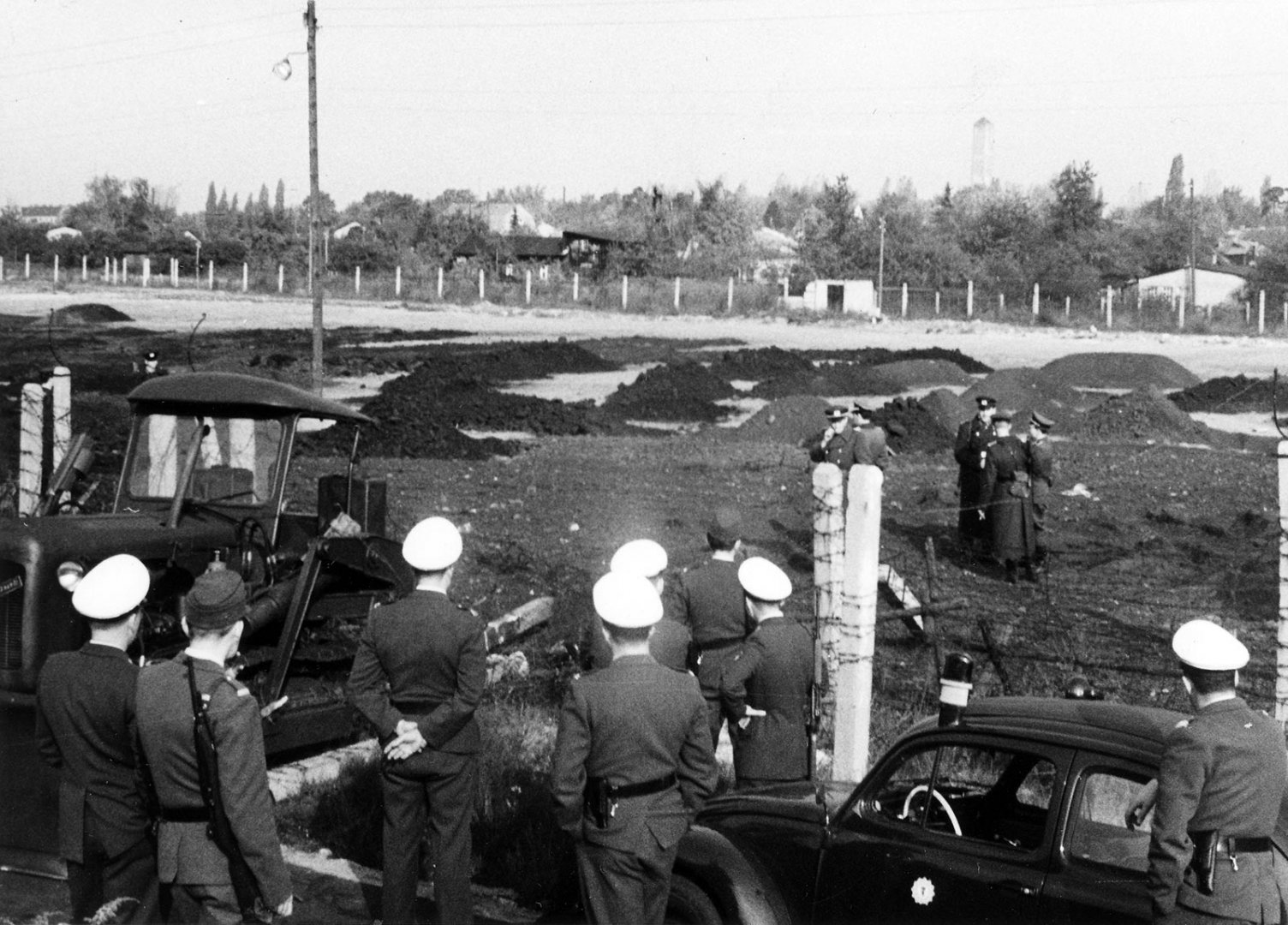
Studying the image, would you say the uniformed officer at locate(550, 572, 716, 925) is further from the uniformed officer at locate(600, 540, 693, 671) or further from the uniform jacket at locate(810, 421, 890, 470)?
the uniform jacket at locate(810, 421, 890, 470)

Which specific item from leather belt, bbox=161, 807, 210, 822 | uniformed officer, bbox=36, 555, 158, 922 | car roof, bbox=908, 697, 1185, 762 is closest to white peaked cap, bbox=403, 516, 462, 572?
uniformed officer, bbox=36, 555, 158, 922

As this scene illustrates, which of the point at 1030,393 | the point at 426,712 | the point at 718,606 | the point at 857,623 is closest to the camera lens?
the point at 426,712

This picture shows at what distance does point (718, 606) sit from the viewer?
312 inches

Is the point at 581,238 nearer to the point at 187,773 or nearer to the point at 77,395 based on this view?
the point at 77,395

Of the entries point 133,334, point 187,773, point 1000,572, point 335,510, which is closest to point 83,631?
point 335,510

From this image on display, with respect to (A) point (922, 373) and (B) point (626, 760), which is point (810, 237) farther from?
(B) point (626, 760)

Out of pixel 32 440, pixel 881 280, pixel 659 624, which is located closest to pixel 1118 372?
pixel 881 280

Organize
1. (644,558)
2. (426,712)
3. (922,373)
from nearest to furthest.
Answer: (426,712) < (644,558) < (922,373)

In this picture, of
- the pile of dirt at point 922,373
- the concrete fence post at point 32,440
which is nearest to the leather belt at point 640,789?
the concrete fence post at point 32,440

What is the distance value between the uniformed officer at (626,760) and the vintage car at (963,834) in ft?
2.02

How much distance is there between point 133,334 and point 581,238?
31.0 m

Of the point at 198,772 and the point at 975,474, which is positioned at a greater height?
the point at 198,772

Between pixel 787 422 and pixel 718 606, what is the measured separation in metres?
21.3

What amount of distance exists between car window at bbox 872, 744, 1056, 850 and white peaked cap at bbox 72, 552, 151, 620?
A: 111 inches
